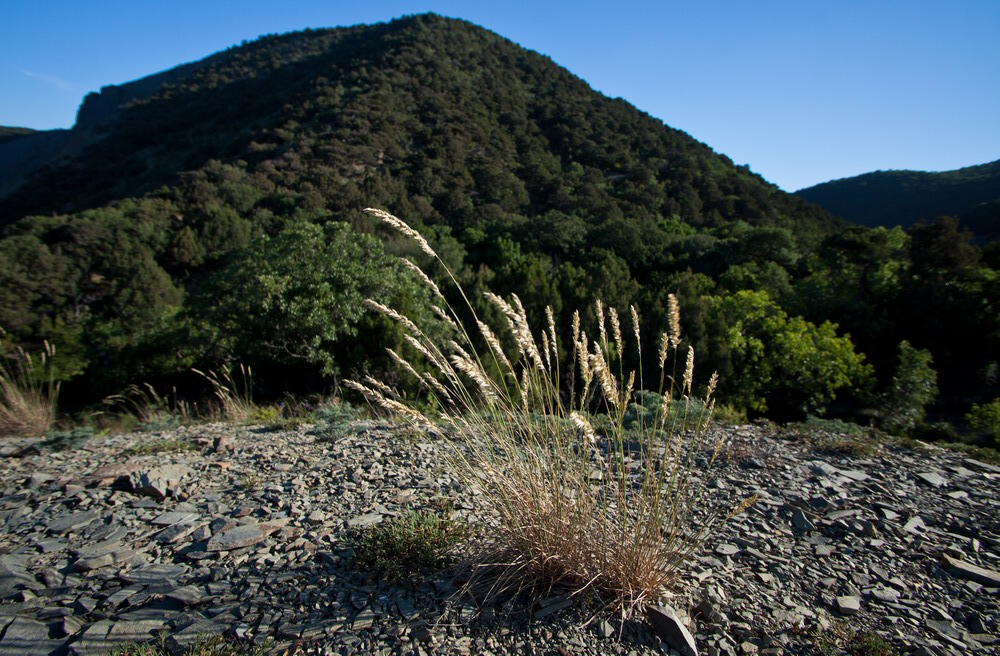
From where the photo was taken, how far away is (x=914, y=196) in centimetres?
4831

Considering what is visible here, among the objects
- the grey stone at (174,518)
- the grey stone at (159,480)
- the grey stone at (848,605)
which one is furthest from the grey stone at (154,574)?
the grey stone at (848,605)

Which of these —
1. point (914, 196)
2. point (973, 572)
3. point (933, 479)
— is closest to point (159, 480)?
point (973, 572)

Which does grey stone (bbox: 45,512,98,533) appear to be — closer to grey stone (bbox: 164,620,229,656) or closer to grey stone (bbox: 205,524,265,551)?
grey stone (bbox: 205,524,265,551)

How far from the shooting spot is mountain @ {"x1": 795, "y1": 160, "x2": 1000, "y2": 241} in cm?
3851

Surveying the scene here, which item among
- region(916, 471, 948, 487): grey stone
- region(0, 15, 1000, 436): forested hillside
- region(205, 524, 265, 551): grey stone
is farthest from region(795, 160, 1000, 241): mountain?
region(205, 524, 265, 551): grey stone

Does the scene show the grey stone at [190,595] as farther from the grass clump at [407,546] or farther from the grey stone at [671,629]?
the grey stone at [671,629]

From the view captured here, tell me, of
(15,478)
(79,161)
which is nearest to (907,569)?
(15,478)

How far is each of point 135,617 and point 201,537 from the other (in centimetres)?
70

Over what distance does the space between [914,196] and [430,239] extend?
165 ft

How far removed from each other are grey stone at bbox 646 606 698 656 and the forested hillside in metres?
7.35

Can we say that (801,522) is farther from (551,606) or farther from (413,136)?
(413,136)

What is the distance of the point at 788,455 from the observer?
4.47 meters

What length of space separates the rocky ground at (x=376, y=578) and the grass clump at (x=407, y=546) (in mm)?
74

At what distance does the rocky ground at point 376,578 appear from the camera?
1.99 meters
